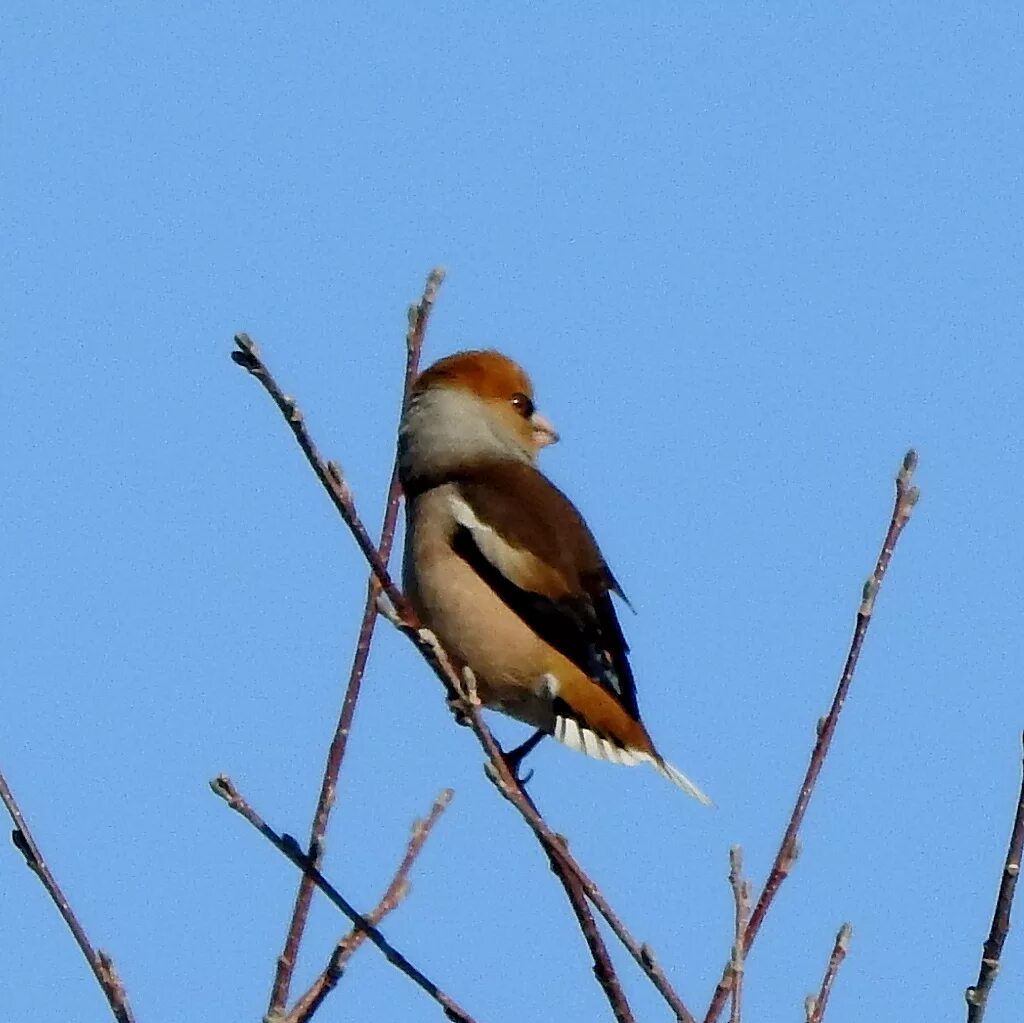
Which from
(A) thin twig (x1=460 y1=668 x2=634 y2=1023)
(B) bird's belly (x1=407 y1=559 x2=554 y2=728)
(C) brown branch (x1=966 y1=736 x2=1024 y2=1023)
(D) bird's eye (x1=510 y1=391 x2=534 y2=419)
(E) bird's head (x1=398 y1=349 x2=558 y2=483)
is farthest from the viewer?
(D) bird's eye (x1=510 y1=391 x2=534 y2=419)

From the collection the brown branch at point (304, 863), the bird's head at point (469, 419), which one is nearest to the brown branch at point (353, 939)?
the brown branch at point (304, 863)

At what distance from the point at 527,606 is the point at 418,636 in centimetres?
191

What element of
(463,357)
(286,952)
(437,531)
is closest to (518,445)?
(463,357)

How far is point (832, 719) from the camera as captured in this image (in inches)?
138

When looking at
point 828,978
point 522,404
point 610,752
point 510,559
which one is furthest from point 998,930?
point 522,404

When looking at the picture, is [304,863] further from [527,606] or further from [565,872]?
[527,606]

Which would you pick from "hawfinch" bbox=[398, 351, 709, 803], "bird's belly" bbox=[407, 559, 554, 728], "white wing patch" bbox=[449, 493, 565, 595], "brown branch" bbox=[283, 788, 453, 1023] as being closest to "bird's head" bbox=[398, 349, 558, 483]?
"hawfinch" bbox=[398, 351, 709, 803]

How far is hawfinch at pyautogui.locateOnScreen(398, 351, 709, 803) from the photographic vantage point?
18.5ft

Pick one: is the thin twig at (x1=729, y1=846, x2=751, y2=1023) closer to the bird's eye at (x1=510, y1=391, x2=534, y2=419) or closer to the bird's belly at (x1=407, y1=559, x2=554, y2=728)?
the bird's belly at (x1=407, y1=559, x2=554, y2=728)

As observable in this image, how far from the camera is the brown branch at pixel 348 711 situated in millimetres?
3570

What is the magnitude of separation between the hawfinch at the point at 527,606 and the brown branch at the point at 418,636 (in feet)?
5.88

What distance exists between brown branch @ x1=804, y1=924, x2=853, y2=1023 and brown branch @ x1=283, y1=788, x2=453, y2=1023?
3.16ft

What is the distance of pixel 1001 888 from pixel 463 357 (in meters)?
4.16

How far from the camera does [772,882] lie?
11.2ft
